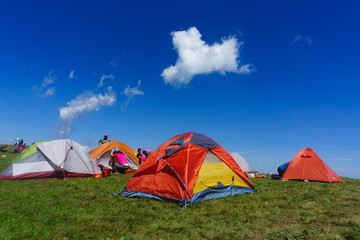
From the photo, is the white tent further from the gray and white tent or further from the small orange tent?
the gray and white tent

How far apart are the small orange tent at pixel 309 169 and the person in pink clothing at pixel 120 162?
37.5ft

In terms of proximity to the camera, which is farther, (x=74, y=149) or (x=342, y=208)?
(x=74, y=149)

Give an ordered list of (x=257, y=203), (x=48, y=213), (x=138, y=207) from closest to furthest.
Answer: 1. (x=48, y=213)
2. (x=138, y=207)
3. (x=257, y=203)

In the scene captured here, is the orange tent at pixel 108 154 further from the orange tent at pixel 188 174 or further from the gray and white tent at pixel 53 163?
the orange tent at pixel 188 174

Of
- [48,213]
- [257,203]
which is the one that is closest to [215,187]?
[257,203]

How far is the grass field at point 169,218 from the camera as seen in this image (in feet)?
15.2

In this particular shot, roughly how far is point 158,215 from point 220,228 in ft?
6.09

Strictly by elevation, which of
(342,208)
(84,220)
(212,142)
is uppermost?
(212,142)

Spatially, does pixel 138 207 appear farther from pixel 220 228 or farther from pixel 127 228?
pixel 220 228

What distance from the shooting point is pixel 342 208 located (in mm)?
6875

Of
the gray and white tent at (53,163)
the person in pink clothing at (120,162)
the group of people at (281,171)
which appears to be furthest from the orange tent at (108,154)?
the group of people at (281,171)

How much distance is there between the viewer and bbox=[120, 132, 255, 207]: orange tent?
7.56 m

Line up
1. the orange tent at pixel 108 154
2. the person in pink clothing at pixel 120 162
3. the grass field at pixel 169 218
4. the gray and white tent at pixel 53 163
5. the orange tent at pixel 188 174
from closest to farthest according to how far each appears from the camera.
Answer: the grass field at pixel 169 218 → the orange tent at pixel 188 174 → the gray and white tent at pixel 53 163 → the person in pink clothing at pixel 120 162 → the orange tent at pixel 108 154

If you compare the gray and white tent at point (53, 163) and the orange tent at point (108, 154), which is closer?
the gray and white tent at point (53, 163)
